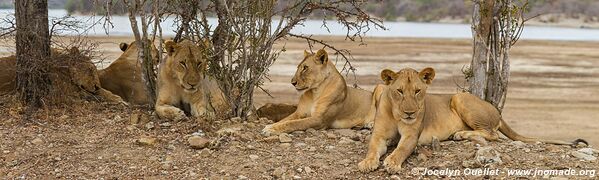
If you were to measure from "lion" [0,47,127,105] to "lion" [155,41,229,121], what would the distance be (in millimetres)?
1059

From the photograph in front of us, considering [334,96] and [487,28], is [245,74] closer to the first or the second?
[334,96]

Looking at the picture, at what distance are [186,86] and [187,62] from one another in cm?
25

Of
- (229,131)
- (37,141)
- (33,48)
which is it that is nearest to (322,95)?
(229,131)

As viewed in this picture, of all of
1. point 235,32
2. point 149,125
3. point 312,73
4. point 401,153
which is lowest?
point 149,125

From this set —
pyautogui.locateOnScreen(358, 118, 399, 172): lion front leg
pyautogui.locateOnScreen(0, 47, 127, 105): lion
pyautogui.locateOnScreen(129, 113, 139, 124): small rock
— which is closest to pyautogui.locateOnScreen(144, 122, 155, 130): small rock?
pyautogui.locateOnScreen(129, 113, 139, 124): small rock

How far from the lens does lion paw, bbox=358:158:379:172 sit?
7.28 m

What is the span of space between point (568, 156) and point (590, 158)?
19cm

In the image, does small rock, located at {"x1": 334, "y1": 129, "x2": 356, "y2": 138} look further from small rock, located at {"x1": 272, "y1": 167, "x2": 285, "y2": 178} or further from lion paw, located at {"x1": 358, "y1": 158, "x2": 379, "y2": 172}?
small rock, located at {"x1": 272, "y1": 167, "x2": 285, "y2": 178}

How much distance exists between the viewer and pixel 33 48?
9.01 m

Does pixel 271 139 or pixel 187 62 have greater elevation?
pixel 187 62

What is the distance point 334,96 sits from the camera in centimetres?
921

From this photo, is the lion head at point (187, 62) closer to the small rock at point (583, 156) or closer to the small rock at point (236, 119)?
the small rock at point (236, 119)

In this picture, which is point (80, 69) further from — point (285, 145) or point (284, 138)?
point (285, 145)

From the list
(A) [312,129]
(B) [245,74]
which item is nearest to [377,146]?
(A) [312,129]
